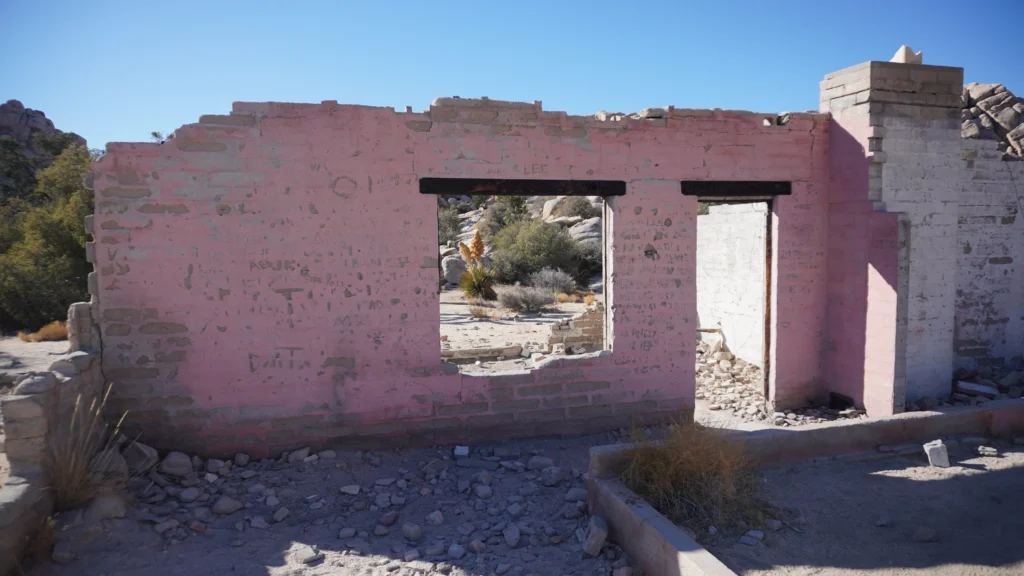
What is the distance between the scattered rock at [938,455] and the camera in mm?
5227

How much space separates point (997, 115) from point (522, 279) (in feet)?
49.3

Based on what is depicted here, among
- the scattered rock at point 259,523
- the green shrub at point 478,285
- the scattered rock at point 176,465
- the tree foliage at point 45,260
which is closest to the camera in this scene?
the scattered rock at point 259,523

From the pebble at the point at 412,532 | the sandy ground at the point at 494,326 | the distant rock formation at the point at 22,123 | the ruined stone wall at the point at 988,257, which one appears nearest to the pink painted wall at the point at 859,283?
the ruined stone wall at the point at 988,257

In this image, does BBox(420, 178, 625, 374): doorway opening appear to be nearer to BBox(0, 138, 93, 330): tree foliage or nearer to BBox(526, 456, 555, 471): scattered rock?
BBox(526, 456, 555, 471): scattered rock

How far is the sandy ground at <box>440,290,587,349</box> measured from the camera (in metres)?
11.8

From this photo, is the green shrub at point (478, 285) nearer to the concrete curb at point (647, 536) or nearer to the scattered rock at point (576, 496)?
the scattered rock at point (576, 496)

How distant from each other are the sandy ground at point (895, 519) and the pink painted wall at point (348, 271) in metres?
2.00

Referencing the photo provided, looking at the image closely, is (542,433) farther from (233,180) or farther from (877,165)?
(877,165)

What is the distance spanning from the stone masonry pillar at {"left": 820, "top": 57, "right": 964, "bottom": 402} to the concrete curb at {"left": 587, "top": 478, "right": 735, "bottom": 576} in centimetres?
416

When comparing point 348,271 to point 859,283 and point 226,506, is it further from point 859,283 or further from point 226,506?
point 859,283

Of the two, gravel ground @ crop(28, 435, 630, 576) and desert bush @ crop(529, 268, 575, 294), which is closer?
gravel ground @ crop(28, 435, 630, 576)

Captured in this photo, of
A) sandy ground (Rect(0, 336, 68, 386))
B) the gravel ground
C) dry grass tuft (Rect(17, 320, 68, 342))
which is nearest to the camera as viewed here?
the gravel ground

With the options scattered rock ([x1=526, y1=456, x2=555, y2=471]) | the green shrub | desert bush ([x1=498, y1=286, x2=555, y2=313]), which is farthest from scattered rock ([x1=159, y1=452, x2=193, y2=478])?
the green shrub

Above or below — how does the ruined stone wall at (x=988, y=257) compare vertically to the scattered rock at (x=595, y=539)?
above
